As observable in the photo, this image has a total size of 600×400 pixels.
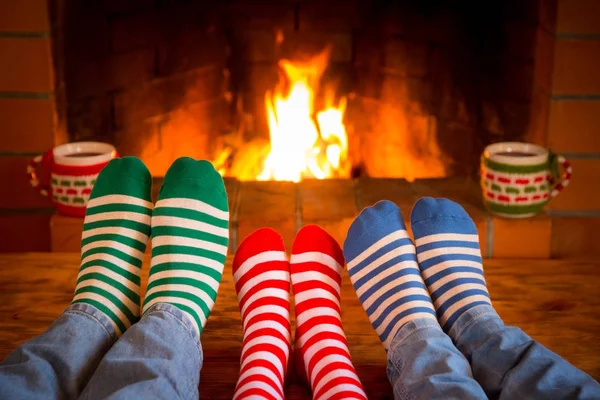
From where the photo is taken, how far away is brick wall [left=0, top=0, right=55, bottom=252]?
1.42 m

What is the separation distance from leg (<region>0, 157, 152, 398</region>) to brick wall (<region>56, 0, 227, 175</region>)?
45cm

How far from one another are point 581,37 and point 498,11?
0.84ft

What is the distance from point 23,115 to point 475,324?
3.12 feet

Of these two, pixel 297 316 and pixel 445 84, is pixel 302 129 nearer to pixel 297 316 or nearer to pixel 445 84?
pixel 445 84

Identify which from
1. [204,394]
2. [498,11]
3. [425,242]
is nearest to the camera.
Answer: [204,394]

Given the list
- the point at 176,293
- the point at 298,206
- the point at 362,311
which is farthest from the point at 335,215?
→ the point at 176,293

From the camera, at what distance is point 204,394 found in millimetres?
963

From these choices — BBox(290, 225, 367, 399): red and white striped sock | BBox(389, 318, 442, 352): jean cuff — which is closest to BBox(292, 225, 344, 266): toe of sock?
BBox(290, 225, 367, 399): red and white striped sock

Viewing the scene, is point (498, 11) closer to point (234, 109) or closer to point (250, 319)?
point (234, 109)

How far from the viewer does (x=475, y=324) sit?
3.14 ft

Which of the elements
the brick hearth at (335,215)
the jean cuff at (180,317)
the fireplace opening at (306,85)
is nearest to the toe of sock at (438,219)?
the brick hearth at (335,215)

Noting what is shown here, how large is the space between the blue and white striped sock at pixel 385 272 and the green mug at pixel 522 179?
31cm

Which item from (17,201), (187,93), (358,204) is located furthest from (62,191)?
(358,204)

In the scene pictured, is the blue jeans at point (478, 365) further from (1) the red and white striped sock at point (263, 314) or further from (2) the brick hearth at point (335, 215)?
(2) the brick hearth at point (335, 215)
